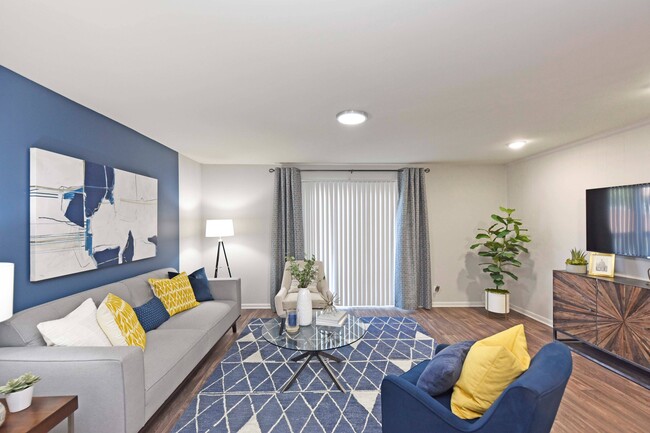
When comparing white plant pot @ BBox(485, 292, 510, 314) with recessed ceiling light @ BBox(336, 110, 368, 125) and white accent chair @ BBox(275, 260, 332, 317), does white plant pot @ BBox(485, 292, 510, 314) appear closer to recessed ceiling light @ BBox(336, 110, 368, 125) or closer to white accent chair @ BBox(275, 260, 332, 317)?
white accent chair @ BBox(275, 260, 332, 317)

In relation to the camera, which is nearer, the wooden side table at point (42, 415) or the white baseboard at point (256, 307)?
the wooden side table at point (42, 415)

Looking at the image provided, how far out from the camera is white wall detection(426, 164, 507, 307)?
16.8 feet

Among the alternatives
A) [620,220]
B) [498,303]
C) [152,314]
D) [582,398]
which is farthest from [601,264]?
[152,314]

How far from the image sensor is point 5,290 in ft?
4.70

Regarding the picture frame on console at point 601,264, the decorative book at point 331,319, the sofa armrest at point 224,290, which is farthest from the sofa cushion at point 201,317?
the picture frame on console at point 601,264

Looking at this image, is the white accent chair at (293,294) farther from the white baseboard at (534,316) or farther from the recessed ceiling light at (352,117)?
the white baseboard at (534,316)

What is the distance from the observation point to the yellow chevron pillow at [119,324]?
6.75 feet

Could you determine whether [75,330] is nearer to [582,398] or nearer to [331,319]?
[331,319]

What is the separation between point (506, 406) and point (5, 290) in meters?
2.32

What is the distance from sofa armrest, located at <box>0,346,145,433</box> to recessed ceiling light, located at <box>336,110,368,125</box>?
234cm

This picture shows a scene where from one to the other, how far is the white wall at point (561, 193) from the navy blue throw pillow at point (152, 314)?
189 inches

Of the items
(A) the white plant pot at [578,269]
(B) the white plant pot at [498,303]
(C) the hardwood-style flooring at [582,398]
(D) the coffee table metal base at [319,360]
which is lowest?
(C) the hardwood-style flooring at [582,398]

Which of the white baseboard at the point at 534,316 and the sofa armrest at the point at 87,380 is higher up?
the sofa armrest at the point at 87,380

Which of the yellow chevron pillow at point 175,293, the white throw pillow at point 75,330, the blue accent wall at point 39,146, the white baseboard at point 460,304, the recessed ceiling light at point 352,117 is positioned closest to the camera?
the white throw pillow at point 75,330
